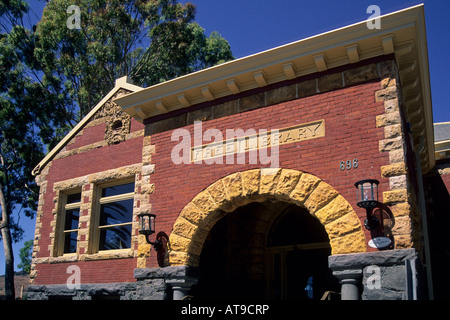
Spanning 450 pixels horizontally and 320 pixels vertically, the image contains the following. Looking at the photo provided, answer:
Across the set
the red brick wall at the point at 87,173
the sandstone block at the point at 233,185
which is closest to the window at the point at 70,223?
the red brick wall at the point at 87,173

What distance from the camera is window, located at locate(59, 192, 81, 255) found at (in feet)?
38.6

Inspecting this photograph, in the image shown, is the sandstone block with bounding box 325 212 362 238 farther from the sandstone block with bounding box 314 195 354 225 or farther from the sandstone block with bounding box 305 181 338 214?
the sandstone block with bounding box 305 181 338 214

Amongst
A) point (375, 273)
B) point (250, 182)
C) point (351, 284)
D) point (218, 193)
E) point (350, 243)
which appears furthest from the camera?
point (218, 193)

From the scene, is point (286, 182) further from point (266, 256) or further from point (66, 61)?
point (66, 61)

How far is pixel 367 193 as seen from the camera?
6.67 m

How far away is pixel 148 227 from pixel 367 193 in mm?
4269

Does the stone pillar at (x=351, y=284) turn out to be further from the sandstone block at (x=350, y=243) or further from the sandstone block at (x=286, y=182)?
the sandstone block at (x=286, y=182)

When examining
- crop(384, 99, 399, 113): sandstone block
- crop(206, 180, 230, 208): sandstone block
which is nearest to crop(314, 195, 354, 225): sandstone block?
crop(384, 99, 399, 113): sandstone block

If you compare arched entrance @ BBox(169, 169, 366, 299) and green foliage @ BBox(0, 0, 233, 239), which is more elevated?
green foliage @ BBox(0, 0, 233, 239)

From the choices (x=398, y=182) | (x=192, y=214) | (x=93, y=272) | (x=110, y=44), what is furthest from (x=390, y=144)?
(x=110, y=44)

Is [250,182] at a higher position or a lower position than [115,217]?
higher

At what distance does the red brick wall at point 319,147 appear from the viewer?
7125 mm

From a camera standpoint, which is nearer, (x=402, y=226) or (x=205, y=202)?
(x=402, y=226)

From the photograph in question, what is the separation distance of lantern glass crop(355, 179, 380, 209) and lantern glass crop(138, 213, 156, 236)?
4.07m
